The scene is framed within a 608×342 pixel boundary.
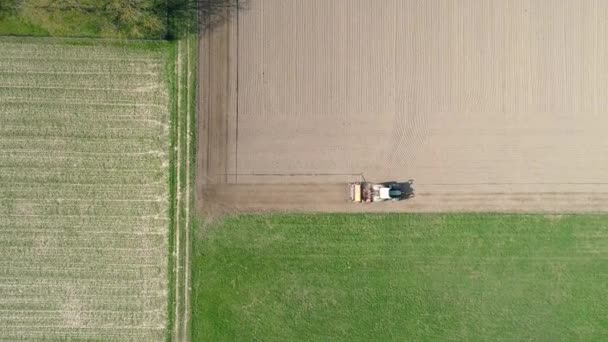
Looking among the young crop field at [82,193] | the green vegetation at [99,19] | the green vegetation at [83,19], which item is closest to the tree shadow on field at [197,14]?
the green vegetation at [99,19]

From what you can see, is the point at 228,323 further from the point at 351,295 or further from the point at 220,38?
the point at 220,38

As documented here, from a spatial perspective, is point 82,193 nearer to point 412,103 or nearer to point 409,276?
point 409,276

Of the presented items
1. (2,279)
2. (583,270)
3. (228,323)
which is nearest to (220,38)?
(228,323)

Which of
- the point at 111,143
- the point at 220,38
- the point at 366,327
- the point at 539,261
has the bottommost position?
the point at 366,327

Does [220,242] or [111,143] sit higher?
[111,143]

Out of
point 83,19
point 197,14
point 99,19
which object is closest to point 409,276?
point 197,14

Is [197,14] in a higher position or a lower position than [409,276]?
higher

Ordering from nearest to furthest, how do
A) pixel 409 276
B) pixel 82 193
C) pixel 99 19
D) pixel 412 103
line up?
1. pixel 82 193
2. pixel 99 19
3. pixel 409 276
4. pixel 412 103
